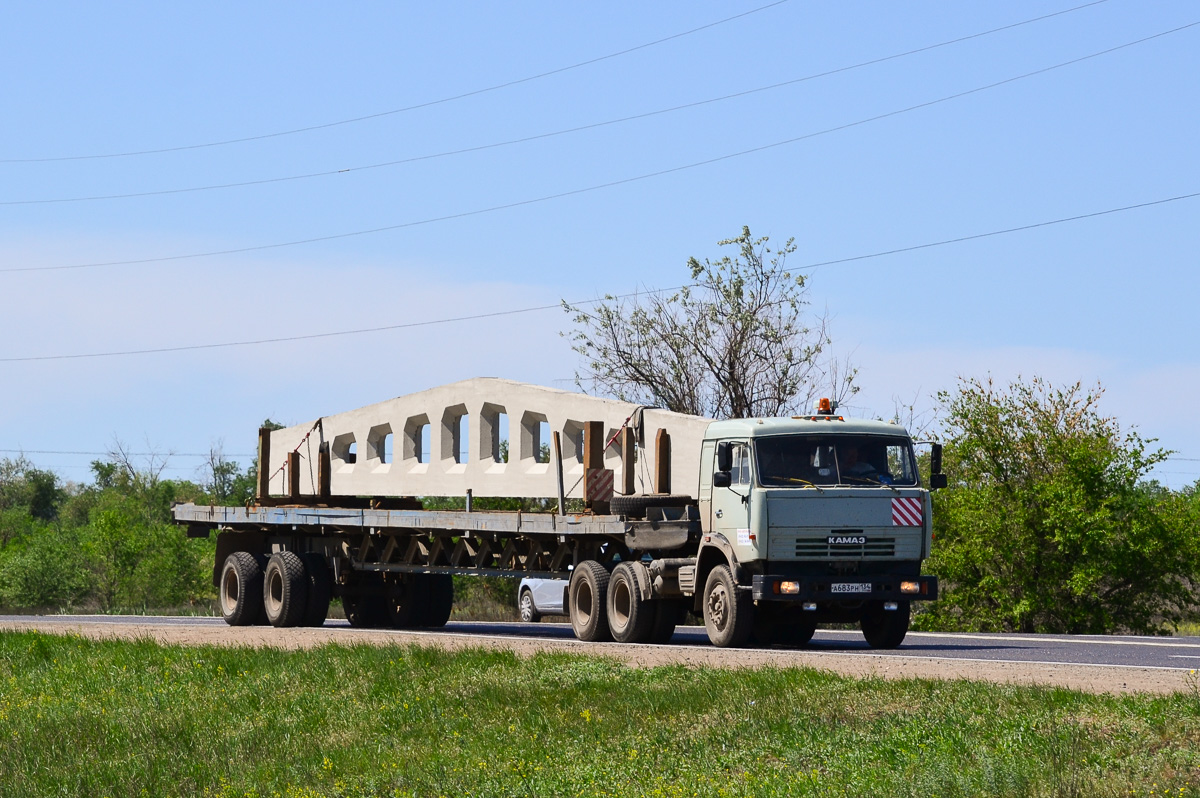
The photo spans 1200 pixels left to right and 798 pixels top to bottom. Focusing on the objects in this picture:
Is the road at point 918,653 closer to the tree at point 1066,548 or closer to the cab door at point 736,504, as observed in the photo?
the cab door at point 736,504

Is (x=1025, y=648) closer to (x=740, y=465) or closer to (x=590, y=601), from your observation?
(x=740, y=465)

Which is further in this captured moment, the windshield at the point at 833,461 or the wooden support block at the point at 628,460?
the wooden support block at the point at 628,460

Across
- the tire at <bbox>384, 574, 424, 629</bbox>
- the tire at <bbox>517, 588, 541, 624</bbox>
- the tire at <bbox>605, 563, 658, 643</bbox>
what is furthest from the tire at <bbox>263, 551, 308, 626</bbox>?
the tire at <bbox>517, 588, 541, 624</bbox>

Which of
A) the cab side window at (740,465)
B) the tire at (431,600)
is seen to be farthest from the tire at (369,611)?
the cab side window at (740,465)

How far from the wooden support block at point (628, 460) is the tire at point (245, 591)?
809 centimetres

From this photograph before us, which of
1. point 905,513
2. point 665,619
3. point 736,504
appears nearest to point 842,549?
point 905,513

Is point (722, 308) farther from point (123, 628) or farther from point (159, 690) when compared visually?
point (159, 690)

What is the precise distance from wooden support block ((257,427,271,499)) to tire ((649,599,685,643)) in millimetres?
10666

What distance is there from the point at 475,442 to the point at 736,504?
21.2 ft

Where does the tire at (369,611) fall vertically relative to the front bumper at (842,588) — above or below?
below

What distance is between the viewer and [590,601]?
20.1 m

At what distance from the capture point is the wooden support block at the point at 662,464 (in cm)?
2017

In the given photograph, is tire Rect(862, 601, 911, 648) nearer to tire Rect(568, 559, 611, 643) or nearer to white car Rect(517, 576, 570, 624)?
tire Rect(568, 559, 611, 643)

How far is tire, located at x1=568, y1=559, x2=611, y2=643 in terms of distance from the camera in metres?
19.8
